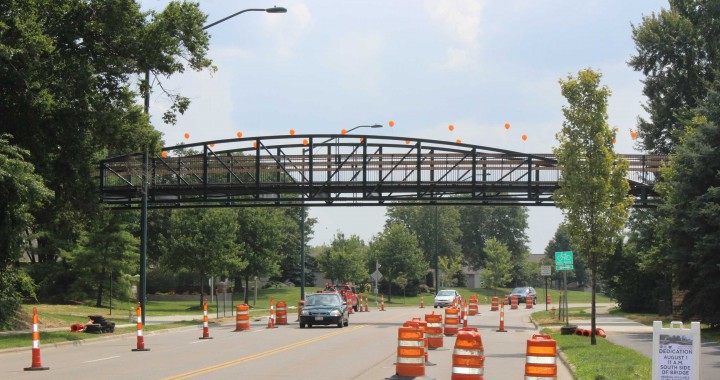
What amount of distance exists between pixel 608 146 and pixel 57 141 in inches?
651

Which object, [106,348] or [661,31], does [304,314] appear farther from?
[661,31]

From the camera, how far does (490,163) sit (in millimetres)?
45312

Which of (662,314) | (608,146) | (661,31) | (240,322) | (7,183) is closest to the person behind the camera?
(7,183)

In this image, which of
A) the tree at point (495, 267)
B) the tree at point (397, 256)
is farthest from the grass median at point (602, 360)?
the tree at point (495, 267)

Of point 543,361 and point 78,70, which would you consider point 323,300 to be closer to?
point 78,70

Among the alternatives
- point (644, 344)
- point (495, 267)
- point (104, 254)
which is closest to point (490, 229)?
point (495, 267)

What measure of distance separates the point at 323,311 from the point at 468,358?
2332 centimetres

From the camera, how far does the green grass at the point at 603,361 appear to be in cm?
1608

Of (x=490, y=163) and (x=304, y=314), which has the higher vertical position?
(x=490, y=163)

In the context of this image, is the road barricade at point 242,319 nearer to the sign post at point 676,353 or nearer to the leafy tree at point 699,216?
the leafy tree at point 699,216

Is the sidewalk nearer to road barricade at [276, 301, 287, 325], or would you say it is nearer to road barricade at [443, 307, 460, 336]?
road barricade at [443, 307, 460, 336]

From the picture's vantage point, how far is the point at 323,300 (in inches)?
1435

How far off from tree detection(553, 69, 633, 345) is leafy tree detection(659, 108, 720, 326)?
16.7 feet

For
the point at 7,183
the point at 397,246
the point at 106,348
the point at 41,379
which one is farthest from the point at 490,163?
the point at 397,246
